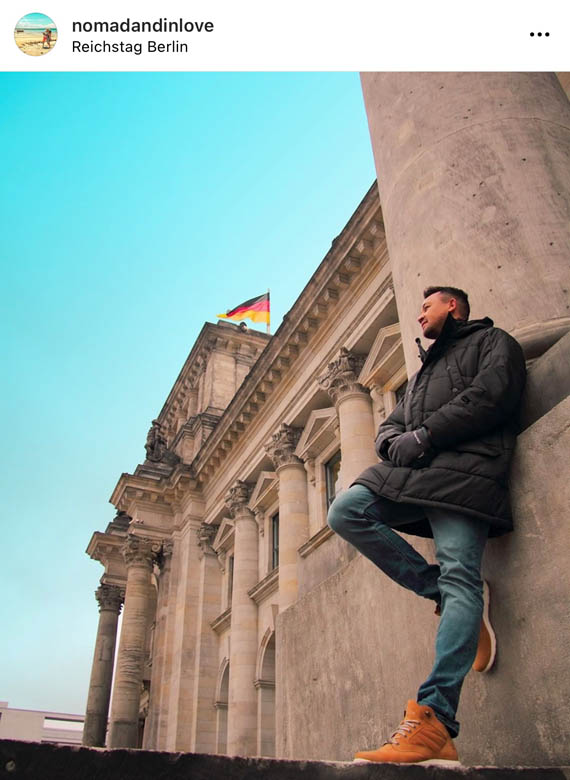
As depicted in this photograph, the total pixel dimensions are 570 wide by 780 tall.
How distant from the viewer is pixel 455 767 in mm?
2314

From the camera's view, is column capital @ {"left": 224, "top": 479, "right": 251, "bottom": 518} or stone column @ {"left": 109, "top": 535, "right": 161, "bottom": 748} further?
stone column @ {"left": 109, "top": 535, "right": 161, "bottom": 748}

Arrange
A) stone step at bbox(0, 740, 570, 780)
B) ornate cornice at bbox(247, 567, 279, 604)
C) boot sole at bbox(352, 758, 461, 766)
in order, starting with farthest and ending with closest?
ornate cornice at bbox(247, 567, 279, 604), boot sole at bbox(352, 758, 461, 766), stone step at bbox(0, 740, 570, 780)

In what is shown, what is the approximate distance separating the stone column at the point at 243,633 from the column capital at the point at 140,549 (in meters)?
5.64

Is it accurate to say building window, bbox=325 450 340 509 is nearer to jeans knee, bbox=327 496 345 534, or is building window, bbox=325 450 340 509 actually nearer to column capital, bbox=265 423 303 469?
column capital, bbox=265 423 303 469

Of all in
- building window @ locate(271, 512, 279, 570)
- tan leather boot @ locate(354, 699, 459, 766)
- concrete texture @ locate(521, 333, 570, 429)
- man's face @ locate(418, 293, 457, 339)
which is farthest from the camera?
building window @ locate(271, 512, 279, 570)

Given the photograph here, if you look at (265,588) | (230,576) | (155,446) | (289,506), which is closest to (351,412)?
(289,506)

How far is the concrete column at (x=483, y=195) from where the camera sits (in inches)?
149

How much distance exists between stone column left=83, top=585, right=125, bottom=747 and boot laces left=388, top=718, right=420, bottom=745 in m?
31.6

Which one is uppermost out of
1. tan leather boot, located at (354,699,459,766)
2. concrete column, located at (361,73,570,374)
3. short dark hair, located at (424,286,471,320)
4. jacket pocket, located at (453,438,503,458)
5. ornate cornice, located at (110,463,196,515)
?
ornate cornice, located at (110,463,196,515)

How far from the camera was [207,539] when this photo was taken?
28469 millimetres

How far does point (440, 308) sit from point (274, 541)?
21081 mm

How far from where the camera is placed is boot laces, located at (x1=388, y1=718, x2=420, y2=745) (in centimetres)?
247

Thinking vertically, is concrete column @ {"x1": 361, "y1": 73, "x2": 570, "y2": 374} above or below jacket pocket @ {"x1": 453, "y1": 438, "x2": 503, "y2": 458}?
above
